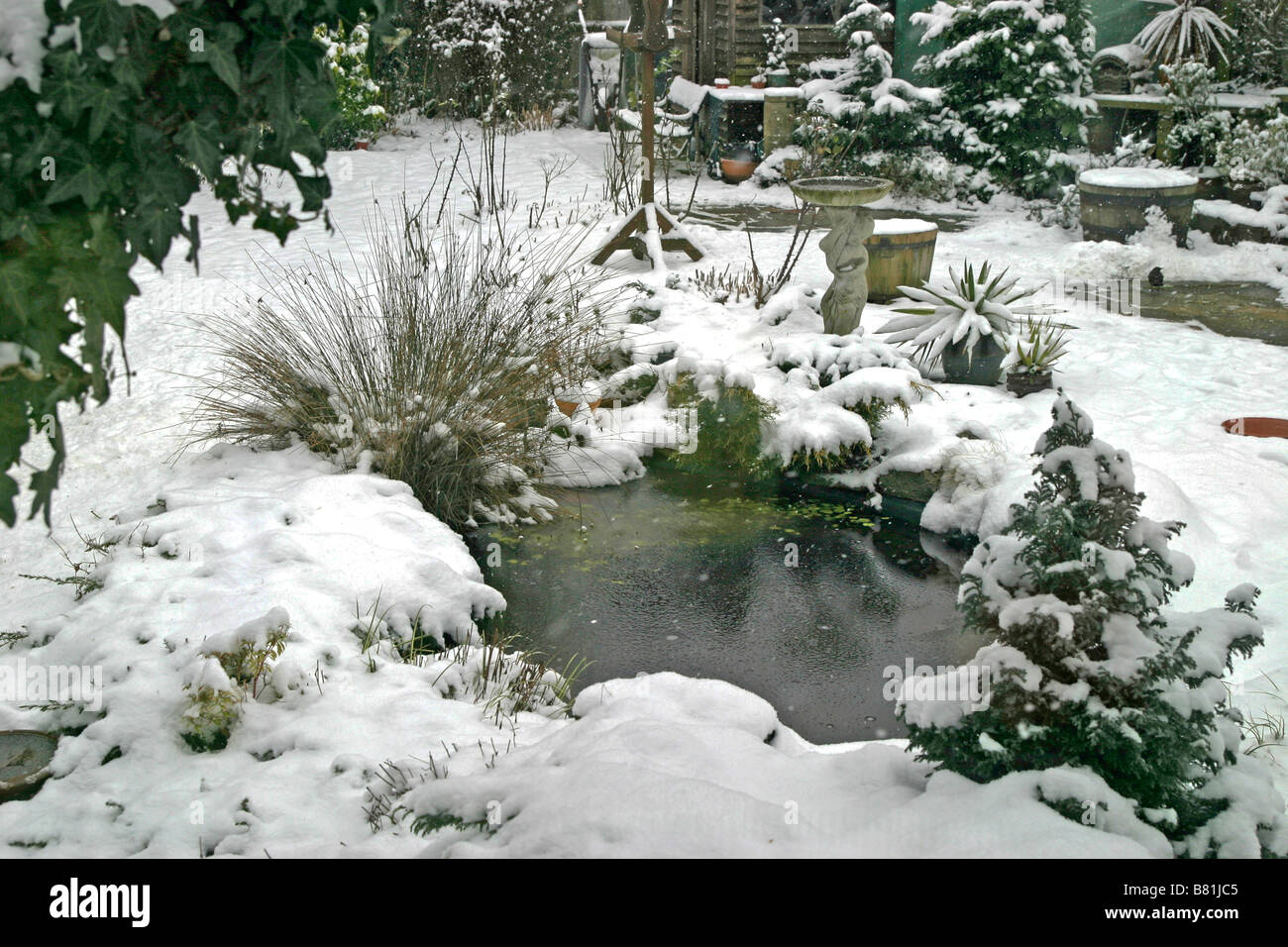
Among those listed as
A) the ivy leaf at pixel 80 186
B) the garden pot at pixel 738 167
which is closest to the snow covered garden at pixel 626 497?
the ivy leaf at pixel 80 186

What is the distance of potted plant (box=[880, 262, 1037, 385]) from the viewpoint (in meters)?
5.90

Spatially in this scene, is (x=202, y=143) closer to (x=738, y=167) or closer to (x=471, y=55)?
(x=738, y=167)

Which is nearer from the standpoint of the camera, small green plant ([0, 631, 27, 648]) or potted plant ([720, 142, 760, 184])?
small green plant ([0, 631, 27, 648])

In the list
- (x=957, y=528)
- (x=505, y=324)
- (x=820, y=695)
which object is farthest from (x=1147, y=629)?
(x=505, y=324)

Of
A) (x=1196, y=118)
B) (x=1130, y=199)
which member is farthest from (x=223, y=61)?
(x=1196, y=118)

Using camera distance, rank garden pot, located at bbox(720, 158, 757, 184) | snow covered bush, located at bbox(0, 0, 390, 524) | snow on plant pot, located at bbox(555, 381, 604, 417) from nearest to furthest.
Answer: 1. snow covered bush, located at bbox(0, 0, 390, 524)
2. snow on plant pot, located at bbox(555, 381, 604, 417)
3. garden pot, located at bbox(720, 158, 757, 184)

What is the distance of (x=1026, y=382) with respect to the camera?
5.84m

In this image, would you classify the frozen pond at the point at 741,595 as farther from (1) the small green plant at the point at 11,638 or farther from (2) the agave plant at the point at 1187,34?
(2) the agave plant at the point at 1187,34

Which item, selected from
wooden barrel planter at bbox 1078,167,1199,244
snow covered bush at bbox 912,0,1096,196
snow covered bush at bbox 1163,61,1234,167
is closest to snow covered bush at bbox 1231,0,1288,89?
snow covered bush at bbox 1163,61,1234,167

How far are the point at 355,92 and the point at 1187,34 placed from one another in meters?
Answer: 8.42

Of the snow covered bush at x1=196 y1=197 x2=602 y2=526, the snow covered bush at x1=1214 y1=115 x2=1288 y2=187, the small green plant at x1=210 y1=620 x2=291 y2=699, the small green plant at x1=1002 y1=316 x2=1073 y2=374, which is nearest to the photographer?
the small green plant at x1=210 y1=620 x2=291 y2=699

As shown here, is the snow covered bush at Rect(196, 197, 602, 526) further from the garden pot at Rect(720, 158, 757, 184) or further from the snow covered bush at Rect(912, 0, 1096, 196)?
the garden pot at Rect(720, 158, 757, 184)

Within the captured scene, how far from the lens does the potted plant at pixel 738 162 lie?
40.1 ft

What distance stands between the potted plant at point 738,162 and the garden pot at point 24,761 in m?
10.3
